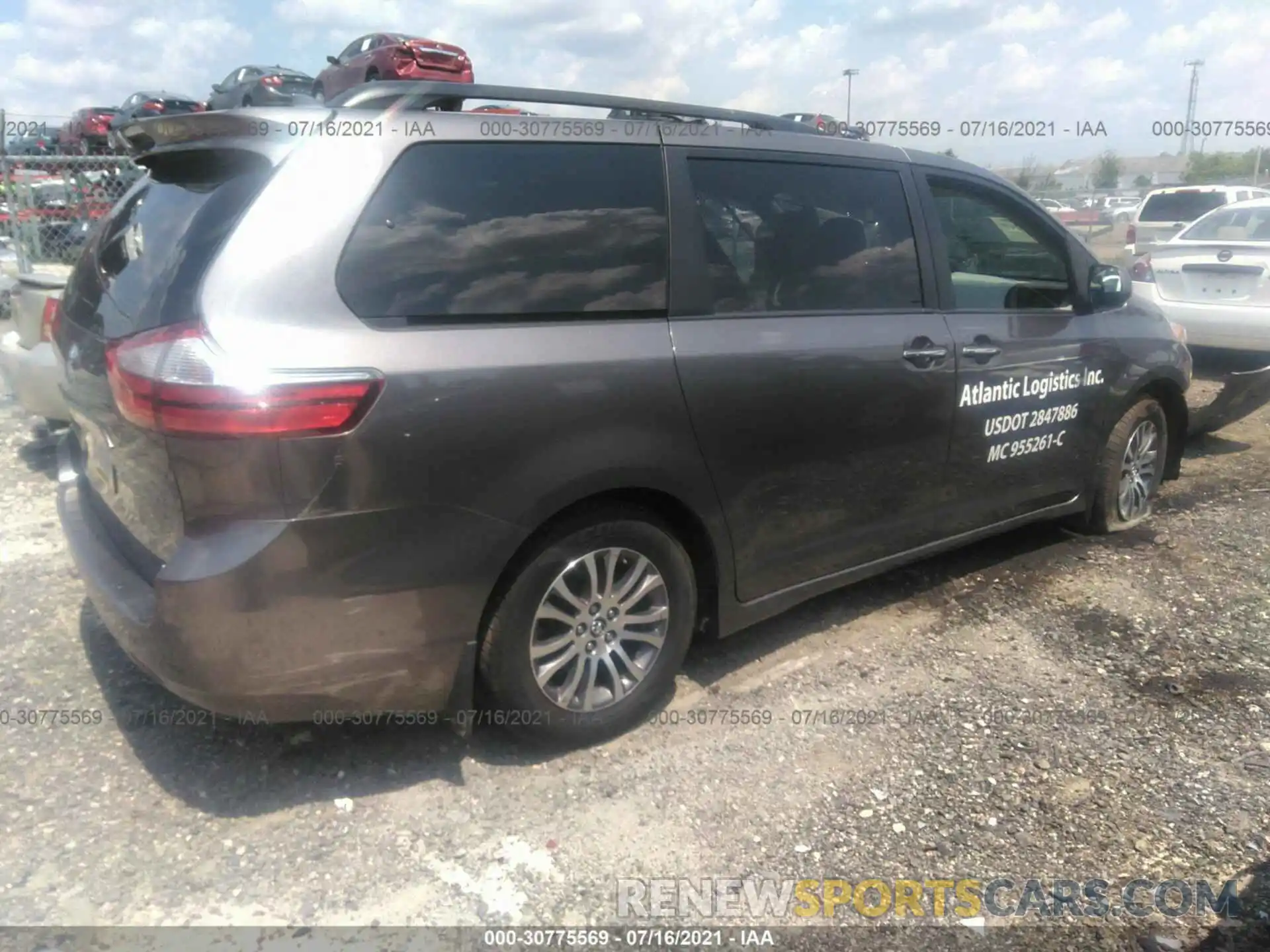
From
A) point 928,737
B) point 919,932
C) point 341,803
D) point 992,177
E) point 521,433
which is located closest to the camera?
point 919,932

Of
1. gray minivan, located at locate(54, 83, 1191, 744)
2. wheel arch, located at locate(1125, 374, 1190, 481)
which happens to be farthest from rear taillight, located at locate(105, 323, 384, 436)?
wheel arch, located at locate(1125, 374, 1190, 481)

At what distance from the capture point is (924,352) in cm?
370

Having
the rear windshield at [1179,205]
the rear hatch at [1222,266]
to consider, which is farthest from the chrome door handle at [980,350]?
the rear windshield at [1179,205]

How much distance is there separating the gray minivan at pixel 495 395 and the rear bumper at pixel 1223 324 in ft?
14.8

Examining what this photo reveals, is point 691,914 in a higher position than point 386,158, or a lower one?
lower

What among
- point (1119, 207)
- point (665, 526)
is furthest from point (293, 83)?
point (1119, 207)

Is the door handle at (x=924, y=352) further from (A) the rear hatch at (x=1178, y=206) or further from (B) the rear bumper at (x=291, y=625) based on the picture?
(A) the rear hatch at (x=1178, y=206)

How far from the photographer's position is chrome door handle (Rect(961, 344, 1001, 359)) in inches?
152

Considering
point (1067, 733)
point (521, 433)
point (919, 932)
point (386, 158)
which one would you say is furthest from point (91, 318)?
point (1067, 733)

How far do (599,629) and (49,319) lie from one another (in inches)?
123

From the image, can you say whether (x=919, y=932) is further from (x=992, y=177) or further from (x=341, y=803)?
(x=992, y=177)

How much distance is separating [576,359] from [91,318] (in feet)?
4.80

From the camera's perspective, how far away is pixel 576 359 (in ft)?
9.09

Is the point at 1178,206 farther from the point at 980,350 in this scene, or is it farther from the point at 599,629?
the point at 599,629
